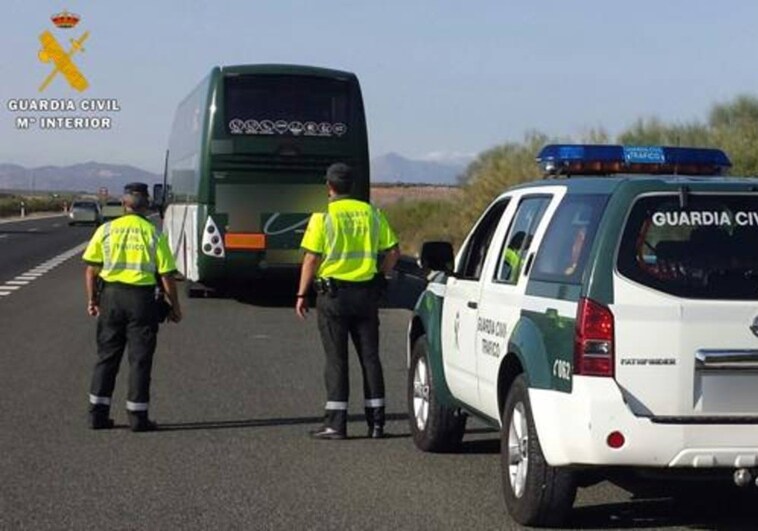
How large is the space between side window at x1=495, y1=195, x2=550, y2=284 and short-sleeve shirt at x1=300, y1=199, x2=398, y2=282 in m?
1.96

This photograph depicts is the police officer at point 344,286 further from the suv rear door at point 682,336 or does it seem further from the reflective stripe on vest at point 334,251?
the suv rear door at point 682,336

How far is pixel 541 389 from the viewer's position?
6484 mm

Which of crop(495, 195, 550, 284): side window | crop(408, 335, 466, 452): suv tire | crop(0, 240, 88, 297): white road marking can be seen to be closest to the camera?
crop(495, 195, 550, 284): side window

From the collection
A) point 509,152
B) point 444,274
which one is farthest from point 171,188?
point 444,274

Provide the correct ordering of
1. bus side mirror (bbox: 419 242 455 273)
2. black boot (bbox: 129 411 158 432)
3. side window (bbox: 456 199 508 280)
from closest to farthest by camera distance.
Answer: side window (bbox: 456 199 508 280), bus side mirror (bbox: 419 242 455 273), black boot (bbox: 129 411 158 432)

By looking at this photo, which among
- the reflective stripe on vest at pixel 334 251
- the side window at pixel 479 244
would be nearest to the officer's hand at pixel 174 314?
the reflective stripe on vest at pixel 334 251

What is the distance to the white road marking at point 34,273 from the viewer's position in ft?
83.4

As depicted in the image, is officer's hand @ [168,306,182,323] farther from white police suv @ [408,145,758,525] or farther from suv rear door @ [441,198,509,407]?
white police suv @ [408,145,758,525]

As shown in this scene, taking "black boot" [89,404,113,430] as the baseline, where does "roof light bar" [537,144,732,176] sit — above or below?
above

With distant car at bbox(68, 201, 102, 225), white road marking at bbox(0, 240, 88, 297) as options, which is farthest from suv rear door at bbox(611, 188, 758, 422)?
distant car at bbox(68, 201, 102, 225)

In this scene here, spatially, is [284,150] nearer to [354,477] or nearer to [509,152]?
[354,477]

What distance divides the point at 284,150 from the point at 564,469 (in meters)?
15.0

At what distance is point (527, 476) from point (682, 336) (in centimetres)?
111

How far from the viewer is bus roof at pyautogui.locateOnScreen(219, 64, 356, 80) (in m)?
20.9
